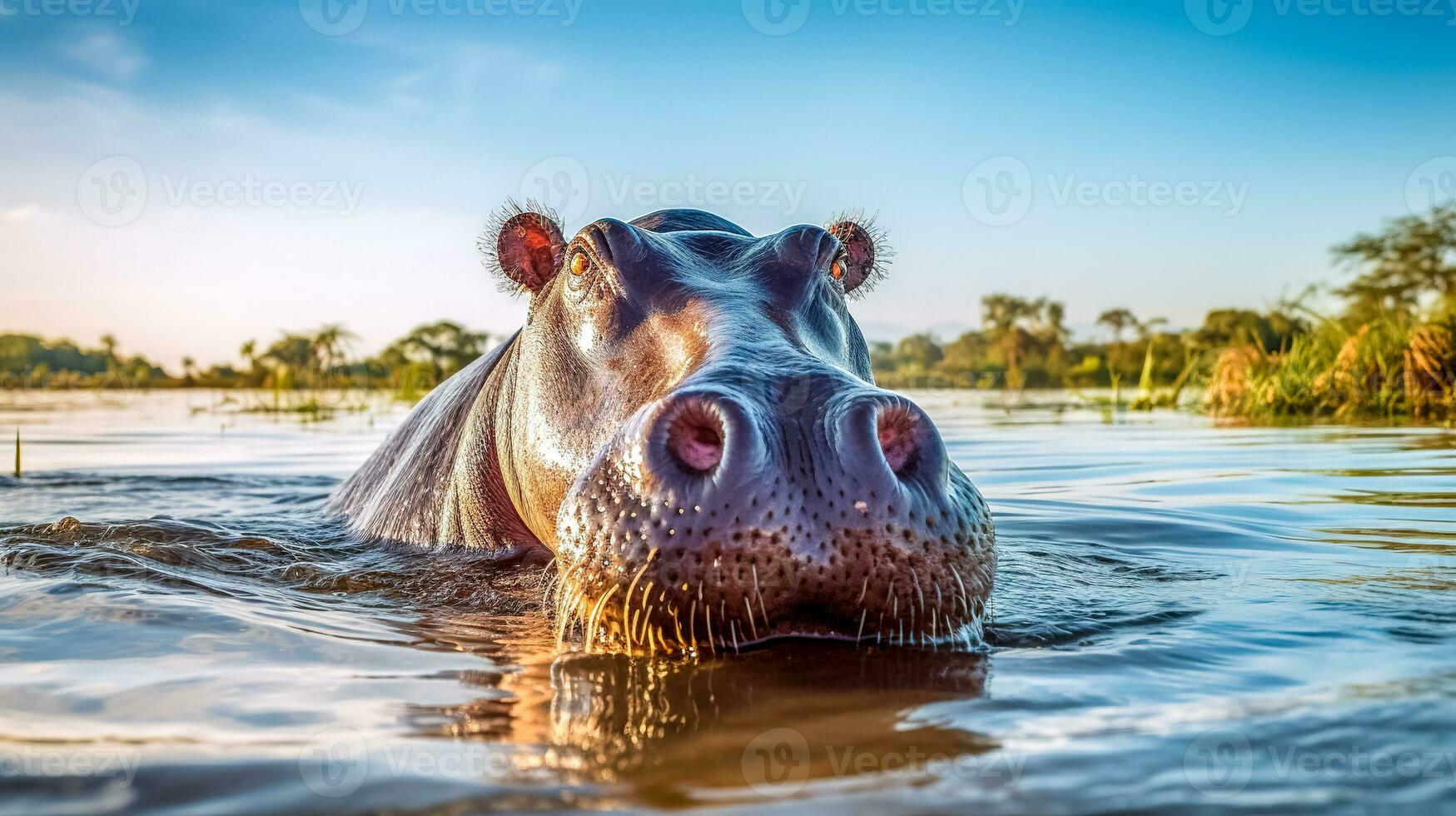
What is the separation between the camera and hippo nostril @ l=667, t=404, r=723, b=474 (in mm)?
2463

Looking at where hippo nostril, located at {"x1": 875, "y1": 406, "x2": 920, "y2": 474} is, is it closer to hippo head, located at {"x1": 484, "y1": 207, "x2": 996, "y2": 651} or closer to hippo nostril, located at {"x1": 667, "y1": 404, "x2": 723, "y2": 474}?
hippo head, located at {"x1": 484, "y1": 207, "x2": 996, "y2": 651}

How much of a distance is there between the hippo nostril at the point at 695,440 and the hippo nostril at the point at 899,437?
1.20 ft

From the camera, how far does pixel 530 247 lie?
14.5ft

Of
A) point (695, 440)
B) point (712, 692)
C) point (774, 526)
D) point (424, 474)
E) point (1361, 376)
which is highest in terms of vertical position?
point (1361, 376)

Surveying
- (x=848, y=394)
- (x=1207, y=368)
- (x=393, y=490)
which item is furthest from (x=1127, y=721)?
(x=1207, y=368)

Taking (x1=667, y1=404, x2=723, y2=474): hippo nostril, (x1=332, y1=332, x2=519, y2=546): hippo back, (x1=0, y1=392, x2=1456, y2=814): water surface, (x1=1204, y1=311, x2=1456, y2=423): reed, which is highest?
(x1=1204, y1=311, x2=1456, y2=423): reed

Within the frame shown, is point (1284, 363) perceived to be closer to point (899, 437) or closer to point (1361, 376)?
point (1361, 376)

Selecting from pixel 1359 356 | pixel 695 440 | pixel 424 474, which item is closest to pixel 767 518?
pixel 695 440

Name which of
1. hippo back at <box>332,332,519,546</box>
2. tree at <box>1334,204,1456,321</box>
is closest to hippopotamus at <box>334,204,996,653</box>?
hippo back at <box>332,332,519,546</box>

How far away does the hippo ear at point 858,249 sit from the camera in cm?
462

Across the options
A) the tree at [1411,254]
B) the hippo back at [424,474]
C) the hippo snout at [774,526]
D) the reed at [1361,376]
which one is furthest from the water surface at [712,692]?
the tree at [1411,254]

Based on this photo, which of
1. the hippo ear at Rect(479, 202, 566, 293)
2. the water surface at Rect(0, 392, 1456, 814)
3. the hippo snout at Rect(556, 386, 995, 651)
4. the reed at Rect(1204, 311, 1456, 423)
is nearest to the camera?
the water surface at Rect(0, 392, 1456, 814)

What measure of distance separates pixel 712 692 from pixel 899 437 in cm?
70

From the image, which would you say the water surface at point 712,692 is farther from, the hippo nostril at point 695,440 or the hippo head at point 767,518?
the hippo nostril at point 695,440
